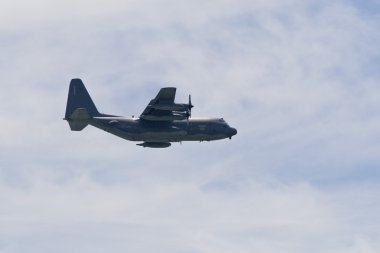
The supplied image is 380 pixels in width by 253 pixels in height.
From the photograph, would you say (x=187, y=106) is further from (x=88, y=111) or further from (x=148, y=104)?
(x=88, y=111)

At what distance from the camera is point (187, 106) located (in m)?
137

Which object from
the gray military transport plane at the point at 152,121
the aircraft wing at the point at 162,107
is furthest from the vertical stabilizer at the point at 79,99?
the aircraft wing at the point at 162,107

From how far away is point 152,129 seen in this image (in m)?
138

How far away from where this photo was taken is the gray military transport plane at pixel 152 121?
136 meters

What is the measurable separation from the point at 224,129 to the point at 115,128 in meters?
16.7

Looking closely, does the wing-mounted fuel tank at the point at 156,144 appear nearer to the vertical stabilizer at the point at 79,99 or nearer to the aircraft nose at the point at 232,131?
the vertical stabilizer at the point at 79,99

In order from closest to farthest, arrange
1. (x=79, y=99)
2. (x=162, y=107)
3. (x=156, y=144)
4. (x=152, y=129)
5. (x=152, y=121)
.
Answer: (x=162, y=107) < (x=152, y=129) < (x=152, y=121) < (x=79, y=99) < (x=156, y=144)

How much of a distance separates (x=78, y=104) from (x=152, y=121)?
35.0 feet

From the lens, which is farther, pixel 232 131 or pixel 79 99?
pixel 232 131

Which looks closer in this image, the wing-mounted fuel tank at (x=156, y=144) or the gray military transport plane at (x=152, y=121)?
the gray military transport plane at (x=152, y=121)

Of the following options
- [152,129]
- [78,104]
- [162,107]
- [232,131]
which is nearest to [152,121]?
[152,129]

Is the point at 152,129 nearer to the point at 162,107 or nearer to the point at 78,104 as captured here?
the point at 162,107

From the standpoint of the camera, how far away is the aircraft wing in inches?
5285

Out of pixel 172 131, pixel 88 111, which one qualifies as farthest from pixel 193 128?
pixel 88 111
